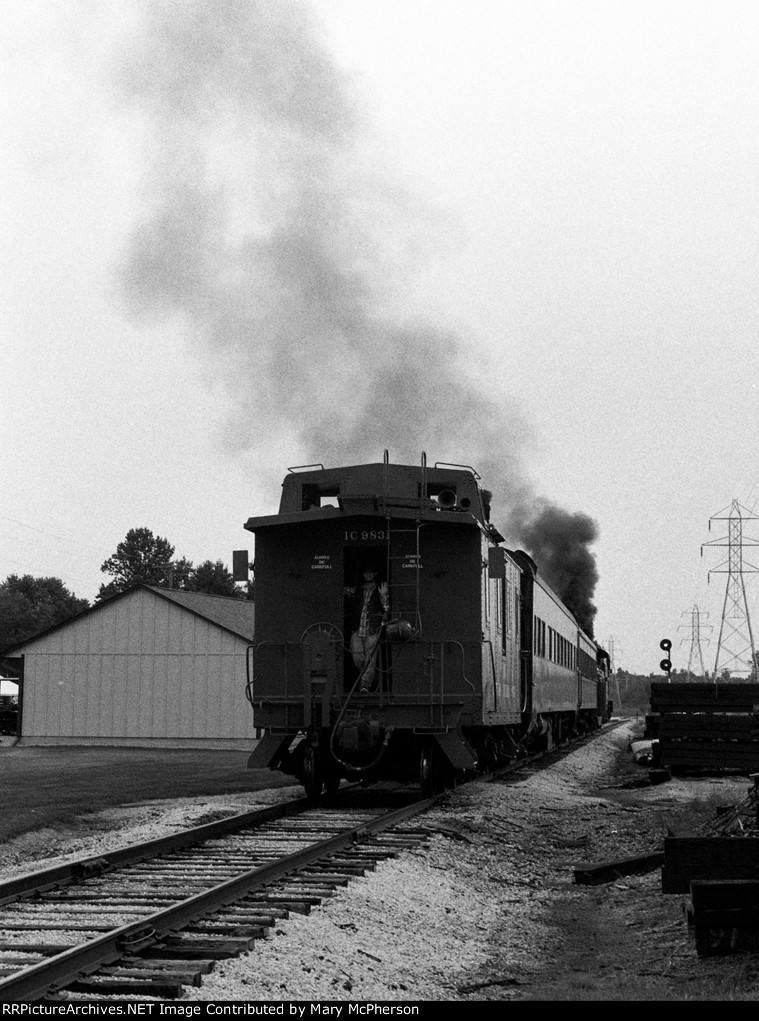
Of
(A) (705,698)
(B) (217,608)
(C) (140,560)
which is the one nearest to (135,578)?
(C) (140,560)

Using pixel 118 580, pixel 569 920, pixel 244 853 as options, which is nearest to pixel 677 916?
pixel 569 920

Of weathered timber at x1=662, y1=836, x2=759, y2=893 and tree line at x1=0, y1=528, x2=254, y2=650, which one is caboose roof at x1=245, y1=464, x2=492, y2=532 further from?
tree line at x1=0, y1=528, x2=254, y2=650

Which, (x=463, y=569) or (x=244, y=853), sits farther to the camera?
(x=463, y=569)

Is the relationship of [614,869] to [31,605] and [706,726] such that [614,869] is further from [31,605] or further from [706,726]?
[31,605]

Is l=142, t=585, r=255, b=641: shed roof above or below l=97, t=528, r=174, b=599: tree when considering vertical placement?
below

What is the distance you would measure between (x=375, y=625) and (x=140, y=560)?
12931cm

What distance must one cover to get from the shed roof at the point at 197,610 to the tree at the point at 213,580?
87522 mm

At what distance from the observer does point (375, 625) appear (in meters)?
15.0

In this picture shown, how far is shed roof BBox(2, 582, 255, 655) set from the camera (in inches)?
1503

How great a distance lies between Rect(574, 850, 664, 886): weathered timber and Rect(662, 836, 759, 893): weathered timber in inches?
113

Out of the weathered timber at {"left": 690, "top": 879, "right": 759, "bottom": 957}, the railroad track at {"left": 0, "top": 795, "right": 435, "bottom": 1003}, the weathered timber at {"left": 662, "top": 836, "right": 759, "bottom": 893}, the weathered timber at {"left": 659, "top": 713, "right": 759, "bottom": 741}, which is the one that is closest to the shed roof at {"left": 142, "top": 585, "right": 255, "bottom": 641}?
the weathered timber at {"left": 659, "top": 713, "right": 759, "bottom": 741}

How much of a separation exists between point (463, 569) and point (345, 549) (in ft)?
4.93

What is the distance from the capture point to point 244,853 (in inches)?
432
